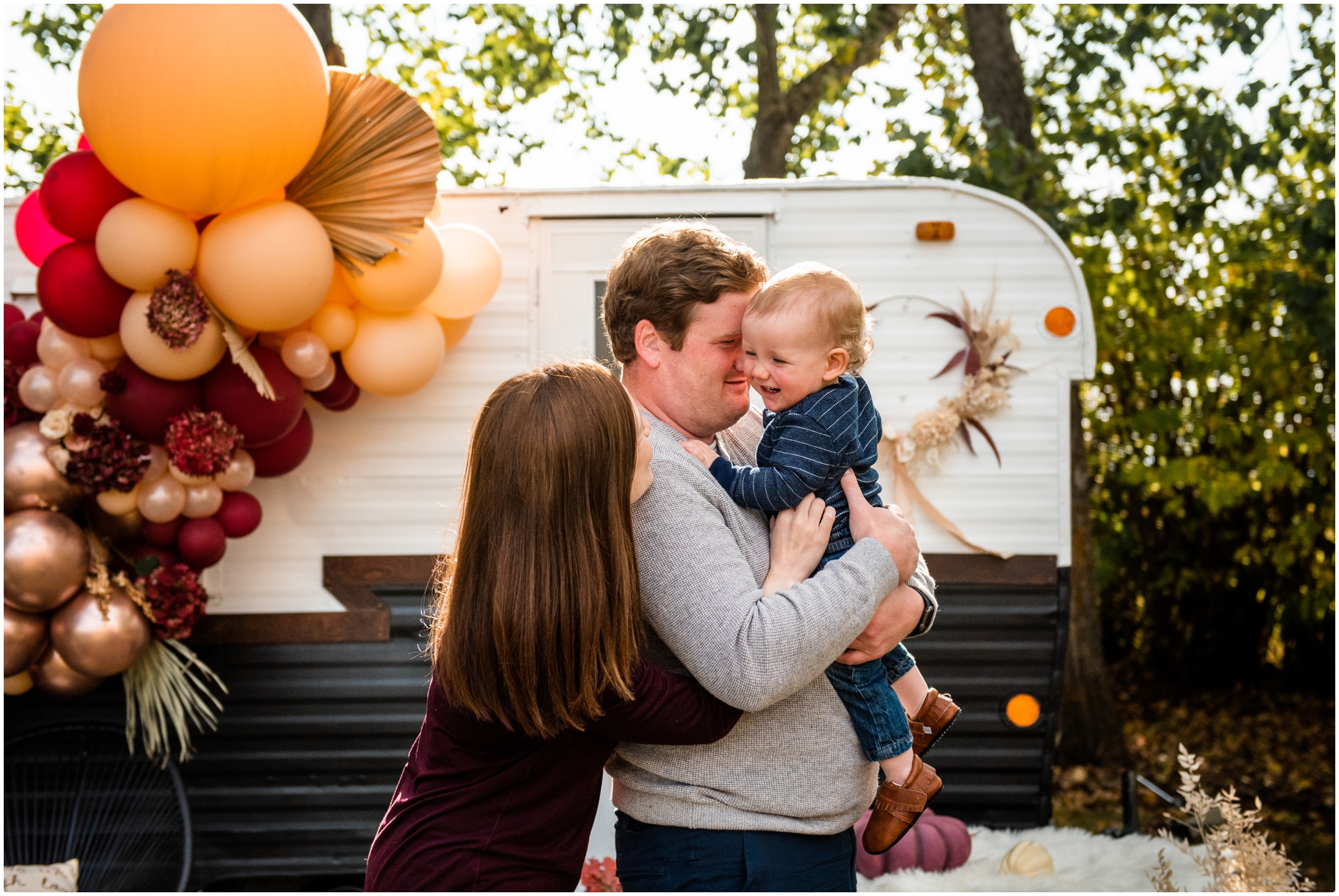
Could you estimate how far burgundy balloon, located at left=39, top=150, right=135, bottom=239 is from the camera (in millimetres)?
3203

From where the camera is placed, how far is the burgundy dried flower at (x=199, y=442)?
3.43 metres

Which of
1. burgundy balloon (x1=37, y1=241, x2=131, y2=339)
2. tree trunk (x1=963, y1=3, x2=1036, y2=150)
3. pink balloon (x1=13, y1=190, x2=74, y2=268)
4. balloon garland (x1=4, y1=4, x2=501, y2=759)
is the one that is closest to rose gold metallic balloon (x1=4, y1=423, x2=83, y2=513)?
balloon garland (x1=4, y1=4, x2=501, y2=759)

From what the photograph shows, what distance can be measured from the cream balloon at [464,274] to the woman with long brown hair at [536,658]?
217 cm

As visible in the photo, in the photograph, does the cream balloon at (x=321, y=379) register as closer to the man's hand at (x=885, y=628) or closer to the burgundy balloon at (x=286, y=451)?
the burgundy balloon at (x=286, y=451)

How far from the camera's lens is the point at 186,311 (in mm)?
3219

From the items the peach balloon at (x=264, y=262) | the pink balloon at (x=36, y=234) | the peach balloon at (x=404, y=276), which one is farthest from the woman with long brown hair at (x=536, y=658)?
the pink balloon at (x=36, y=234)

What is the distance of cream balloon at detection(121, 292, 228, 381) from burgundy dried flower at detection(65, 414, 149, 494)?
0.84 feet

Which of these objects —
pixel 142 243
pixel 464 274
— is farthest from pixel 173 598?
pixel 464 274

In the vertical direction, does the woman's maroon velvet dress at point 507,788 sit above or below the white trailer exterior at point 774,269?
below

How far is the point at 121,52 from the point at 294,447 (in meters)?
1.40

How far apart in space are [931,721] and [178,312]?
8.05 ft

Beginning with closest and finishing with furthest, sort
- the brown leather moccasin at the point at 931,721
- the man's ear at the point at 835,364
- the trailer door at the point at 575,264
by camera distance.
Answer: the man's ear at the point at 835,364 < the brown leather moccasin at the point at 931,721 < the trailer door at the point at 575,264

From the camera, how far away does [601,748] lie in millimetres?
1731

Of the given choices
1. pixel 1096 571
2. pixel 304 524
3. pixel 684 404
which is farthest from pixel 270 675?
pixel 1096 571
